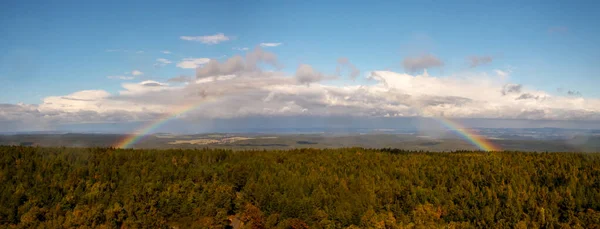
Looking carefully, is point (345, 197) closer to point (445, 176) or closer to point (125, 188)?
point (445, 176)

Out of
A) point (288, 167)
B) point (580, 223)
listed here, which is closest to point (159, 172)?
point (288, 167)

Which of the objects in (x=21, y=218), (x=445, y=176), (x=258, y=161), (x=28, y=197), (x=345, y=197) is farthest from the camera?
(x=258, y=161)

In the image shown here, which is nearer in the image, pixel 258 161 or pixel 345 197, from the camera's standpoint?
pixel 345 197

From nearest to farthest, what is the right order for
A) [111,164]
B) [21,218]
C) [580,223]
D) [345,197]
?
[580,223] < [21,218] < [345,197] < [111,164]

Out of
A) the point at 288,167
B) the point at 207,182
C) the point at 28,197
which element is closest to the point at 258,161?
the point at 288,167

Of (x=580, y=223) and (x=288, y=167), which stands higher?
(x=288, y=167)

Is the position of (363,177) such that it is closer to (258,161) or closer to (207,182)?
(258,161)
